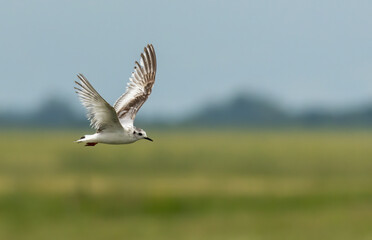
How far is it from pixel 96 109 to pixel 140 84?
3.23 metres

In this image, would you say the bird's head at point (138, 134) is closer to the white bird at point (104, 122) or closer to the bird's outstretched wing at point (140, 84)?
the white bird at point (104, 122)

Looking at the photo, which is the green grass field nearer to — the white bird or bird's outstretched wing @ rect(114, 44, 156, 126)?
bird's outstretched wing @ rect(114, 44, 156, 126)

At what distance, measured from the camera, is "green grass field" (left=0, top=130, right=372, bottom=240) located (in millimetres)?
40438

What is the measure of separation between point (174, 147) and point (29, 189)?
105 feet

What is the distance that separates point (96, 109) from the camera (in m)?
8.35

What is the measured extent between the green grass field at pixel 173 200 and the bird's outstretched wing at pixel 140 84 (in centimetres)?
2655

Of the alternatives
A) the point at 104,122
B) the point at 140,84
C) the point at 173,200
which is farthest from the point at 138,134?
the point at 173,200

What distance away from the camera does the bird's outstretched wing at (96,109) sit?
321 inches

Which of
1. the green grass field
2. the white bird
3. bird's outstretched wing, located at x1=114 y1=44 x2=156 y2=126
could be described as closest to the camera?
the white bird

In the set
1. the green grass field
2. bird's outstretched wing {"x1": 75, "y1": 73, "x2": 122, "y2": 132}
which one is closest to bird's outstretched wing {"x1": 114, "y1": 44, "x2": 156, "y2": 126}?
bird's outstretched wing {"x1": 75, "y1": 73, "x2": 122, "y2": 132}

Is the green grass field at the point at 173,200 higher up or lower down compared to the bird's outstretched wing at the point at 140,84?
higher up

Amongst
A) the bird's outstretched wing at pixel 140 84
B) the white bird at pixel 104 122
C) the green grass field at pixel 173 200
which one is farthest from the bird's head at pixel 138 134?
the green grass field at pixel 173 200

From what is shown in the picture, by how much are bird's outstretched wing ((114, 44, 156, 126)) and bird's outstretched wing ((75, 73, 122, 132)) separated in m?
1.80

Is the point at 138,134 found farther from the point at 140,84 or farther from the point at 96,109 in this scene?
the point at 140,84
